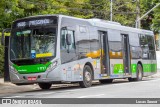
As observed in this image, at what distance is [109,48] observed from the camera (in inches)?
935

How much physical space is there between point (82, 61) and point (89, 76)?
1.08 meters

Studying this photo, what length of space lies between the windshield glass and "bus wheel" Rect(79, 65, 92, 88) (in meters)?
2.65

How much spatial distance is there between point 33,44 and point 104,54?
5.14m

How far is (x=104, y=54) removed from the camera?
23.2m

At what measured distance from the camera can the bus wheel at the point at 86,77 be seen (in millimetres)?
21022

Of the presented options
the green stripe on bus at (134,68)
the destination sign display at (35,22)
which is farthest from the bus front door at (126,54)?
the destination sign display at (35,22)

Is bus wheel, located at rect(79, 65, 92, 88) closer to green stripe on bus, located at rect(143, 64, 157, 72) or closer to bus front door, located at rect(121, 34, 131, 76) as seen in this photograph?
bus front door, located at rect(121, 34, 131, 76)

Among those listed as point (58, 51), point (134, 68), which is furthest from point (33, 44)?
point (134, 68)

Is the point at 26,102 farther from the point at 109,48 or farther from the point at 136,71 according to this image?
the point at 136,71

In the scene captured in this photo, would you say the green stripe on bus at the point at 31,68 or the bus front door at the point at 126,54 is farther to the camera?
the bus front door at the point at 126,54

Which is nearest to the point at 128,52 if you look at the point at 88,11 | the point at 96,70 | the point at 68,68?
the point at 96,70

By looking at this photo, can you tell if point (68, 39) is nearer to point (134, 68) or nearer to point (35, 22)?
point (35, 22)

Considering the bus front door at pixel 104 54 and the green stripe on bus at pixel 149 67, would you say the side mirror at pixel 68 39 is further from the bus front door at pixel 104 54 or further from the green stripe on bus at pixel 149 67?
the green stripe on bus at pixel 149 67

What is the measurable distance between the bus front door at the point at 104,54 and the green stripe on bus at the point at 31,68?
466 centimetres
